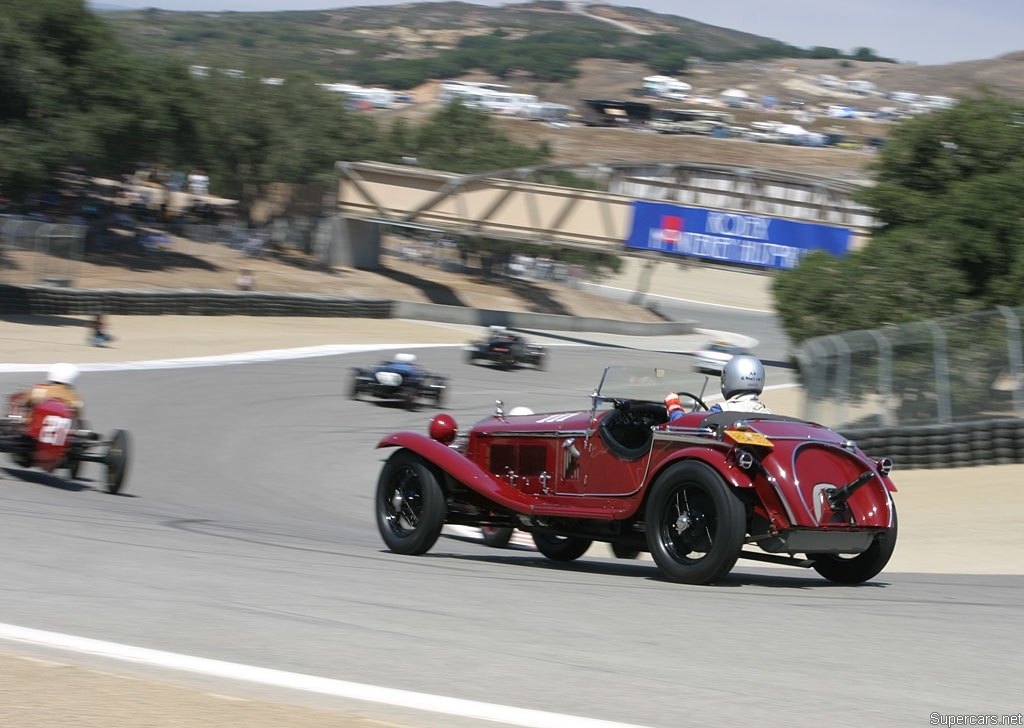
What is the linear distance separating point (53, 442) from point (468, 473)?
18.8 ft

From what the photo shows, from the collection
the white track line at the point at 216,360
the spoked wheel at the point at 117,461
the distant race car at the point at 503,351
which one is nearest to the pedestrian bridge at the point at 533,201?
the distant race car at the point at 503,351

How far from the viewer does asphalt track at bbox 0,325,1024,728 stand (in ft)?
13.8

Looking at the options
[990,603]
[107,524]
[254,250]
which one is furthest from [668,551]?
[254,250]

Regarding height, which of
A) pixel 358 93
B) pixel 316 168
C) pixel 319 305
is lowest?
pixel 319 305

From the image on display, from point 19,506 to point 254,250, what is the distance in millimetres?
41956

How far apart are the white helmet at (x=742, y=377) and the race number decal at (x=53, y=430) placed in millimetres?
7280

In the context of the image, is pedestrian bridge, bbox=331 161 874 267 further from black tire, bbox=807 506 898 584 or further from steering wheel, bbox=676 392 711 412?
black tire, bbox=807 506 898 584

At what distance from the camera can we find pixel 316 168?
A: 2162 inches

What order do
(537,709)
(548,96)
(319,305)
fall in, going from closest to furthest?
(537,709) → (319,305) → (548,96)

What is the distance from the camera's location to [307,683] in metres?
4.33

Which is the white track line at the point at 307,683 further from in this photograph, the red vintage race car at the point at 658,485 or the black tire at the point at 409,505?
the black tire at the point at 409,505

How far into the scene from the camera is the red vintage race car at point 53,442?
39.7ft

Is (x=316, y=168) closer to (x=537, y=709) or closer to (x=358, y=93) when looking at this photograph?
(x=537, y=709)

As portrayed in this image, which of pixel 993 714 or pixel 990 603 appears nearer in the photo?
pixel 993 714
